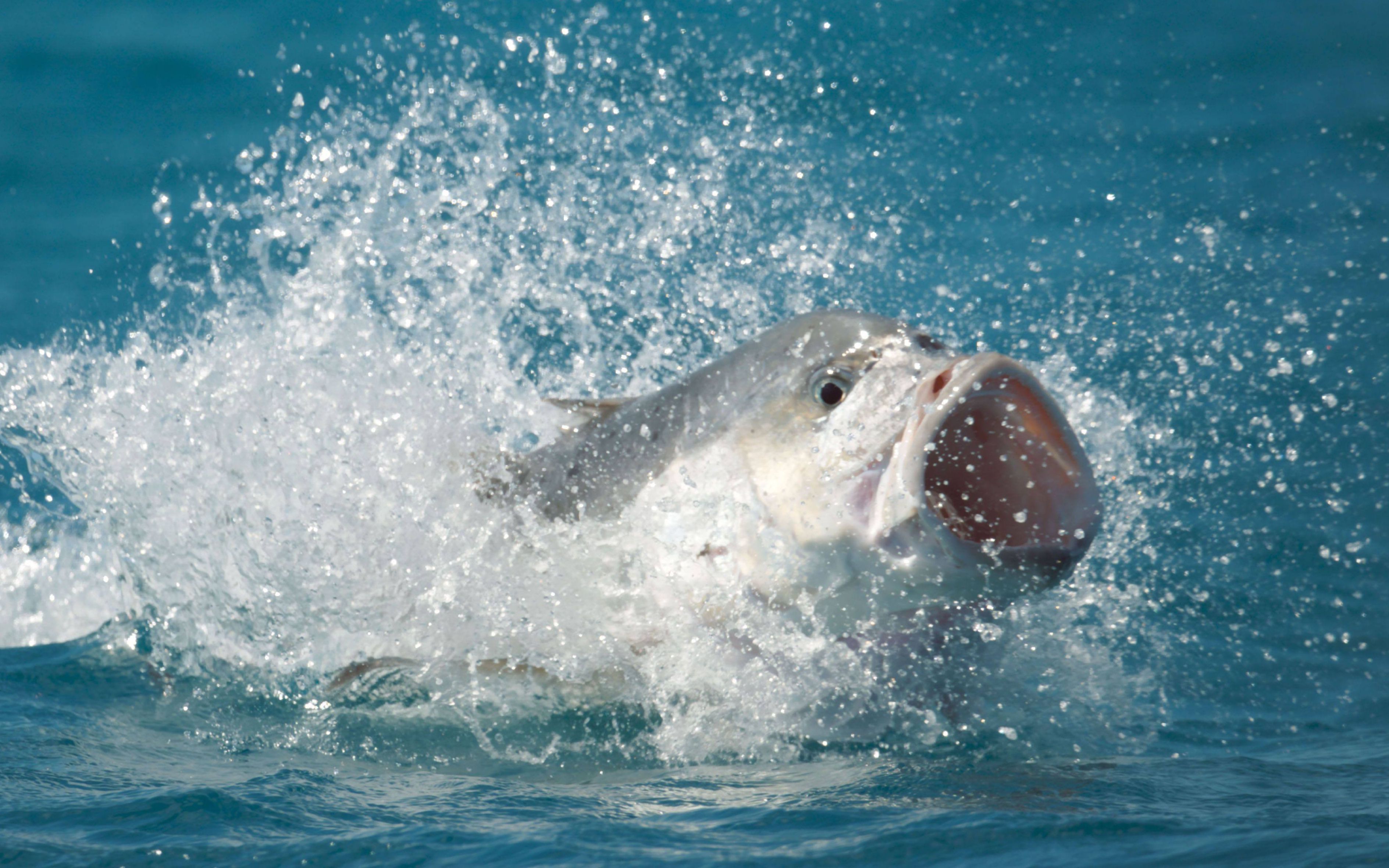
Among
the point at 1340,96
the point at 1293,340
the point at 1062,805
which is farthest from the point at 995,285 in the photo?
the point at 1062,805

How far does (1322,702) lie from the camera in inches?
124

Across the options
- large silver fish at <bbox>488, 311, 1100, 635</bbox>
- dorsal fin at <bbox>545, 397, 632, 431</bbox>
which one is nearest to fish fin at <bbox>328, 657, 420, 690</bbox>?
large silver fish at <bbox>488, 311, 1100, 635</bbox>

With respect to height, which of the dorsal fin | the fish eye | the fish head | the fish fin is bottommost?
the fish fin

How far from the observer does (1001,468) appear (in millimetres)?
2369

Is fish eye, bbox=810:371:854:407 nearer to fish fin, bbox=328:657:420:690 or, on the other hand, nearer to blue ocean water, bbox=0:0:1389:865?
blue ocean water, bbox=0:0:1389:865

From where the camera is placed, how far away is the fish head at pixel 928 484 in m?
2.26

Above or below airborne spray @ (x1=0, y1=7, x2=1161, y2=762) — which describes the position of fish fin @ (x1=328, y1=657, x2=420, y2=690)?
below

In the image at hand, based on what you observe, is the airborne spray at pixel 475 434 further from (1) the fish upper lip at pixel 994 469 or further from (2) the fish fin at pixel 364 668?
(1) the fish upper lip at pixel 994 469

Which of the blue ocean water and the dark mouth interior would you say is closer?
the dark mouth interior

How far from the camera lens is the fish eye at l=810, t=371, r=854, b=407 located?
2590 millimetres

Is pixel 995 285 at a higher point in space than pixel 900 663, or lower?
higher

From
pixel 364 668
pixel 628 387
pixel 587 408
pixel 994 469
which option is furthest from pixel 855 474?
pixel 628 387

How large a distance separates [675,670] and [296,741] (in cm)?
92

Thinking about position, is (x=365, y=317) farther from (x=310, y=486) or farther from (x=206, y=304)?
(x=206, y=304)
